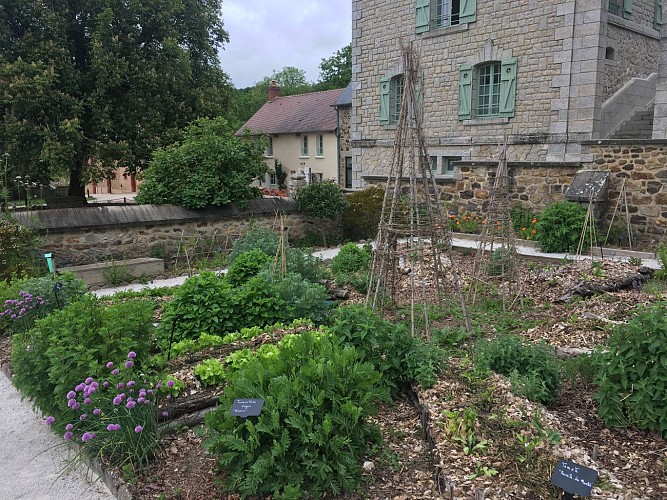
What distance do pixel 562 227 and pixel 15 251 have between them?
8454 millimetres

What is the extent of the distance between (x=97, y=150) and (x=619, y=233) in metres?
12.3

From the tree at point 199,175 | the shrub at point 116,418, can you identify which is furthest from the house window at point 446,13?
the shrub at point 116,418

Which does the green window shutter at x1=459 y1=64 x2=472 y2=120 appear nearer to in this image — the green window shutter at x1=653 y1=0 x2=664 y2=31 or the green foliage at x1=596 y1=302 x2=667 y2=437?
the green window shutter at x1=653 y1=0 x2=664 y2=31

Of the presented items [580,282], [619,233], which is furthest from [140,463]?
[619,233]

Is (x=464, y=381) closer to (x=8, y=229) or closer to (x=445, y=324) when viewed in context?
(x=445, y=324)

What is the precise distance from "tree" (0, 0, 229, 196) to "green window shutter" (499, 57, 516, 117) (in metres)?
8.33

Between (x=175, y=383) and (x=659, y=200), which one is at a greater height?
(x=659, y=200)

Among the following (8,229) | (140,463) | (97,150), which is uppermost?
(97,150)

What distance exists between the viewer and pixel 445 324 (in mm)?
5793

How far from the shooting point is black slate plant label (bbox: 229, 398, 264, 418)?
2848mm

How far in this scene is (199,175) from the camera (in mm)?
10266

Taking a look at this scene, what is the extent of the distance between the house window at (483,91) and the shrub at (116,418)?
36.8 ft

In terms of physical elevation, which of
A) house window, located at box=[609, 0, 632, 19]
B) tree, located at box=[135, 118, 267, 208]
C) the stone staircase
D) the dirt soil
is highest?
house window, located at box=[609, 0, 632, 19]

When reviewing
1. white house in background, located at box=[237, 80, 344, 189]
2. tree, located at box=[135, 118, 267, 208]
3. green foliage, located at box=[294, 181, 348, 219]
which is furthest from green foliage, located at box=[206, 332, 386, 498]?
white house in background, located at box=[237, 80, 344, 189]
